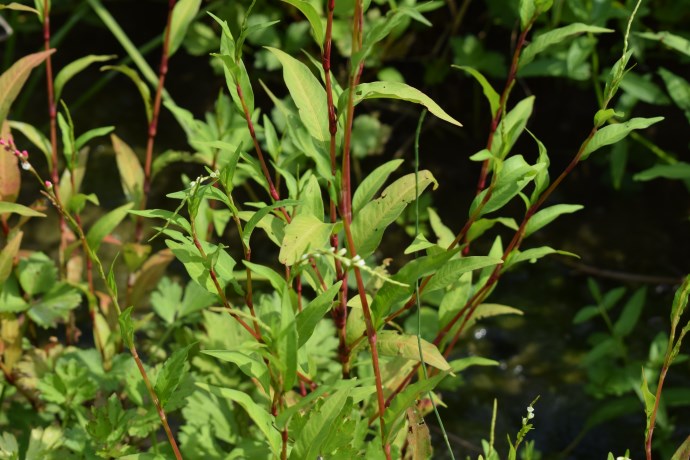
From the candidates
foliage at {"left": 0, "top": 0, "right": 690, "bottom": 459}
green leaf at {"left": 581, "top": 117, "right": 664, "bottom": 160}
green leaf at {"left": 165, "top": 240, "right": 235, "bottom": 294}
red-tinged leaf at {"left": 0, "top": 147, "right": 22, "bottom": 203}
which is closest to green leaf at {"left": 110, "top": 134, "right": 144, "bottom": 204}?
foliage at {"left": 0, "top": 0, "right": 690, "bottom": 459}

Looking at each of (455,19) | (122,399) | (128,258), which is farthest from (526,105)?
(455,19)

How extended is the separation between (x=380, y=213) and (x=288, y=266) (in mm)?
155

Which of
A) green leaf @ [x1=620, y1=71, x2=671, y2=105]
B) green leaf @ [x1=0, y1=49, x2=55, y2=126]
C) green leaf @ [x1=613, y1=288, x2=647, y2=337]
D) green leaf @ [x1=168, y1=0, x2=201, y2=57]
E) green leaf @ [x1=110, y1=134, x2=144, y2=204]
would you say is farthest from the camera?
green leaf @ [x1=620, y1=71, x2=671, y2=105]

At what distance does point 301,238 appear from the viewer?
1.16 metres

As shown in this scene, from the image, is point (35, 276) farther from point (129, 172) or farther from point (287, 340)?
point (287, 340)

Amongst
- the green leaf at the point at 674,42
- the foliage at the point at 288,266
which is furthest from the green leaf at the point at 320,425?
the green leaf at the point at 674,42

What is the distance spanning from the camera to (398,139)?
2.90 metres

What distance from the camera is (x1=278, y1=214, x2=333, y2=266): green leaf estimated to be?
1142 millimetres

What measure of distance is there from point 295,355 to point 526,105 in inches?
26.1

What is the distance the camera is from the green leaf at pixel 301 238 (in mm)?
1142

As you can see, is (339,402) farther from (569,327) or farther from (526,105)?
(569,327)

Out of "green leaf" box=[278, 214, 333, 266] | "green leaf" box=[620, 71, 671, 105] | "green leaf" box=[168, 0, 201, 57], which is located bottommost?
"green leaf" box=[620, 71, 671, 105]

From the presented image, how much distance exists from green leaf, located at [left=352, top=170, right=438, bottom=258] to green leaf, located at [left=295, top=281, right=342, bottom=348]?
0.14 m

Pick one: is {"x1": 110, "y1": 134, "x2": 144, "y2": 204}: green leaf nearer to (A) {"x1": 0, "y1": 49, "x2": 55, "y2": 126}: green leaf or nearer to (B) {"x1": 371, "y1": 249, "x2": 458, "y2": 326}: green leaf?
(A) {"x1": 0, "y1": 49, "x2": 55, "y2": 126}: green leaf
